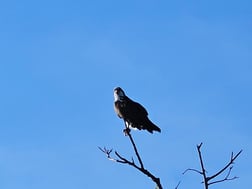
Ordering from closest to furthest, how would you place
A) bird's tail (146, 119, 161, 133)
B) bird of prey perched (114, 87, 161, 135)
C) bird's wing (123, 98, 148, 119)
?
bird's tail (146, 119, 161, 133) < bird of prey perched (114, 87, 161, 135) < bird's wing (123, 98, 148, 119)

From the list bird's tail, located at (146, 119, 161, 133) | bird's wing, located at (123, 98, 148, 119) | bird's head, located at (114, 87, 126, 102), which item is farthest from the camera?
bird's head, located at (114, 87, 126, 102)

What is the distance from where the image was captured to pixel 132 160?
6.44m

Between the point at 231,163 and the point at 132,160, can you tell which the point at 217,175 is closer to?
the point at 231,163

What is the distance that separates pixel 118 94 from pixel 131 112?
1003 millimetres

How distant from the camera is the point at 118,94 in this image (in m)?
13.3

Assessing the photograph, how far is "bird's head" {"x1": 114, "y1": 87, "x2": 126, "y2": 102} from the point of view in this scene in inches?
517

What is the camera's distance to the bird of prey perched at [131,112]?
11781mm

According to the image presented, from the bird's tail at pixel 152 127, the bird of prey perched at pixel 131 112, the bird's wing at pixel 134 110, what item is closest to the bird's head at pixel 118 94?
the bird of prey perched at pixel 131 112

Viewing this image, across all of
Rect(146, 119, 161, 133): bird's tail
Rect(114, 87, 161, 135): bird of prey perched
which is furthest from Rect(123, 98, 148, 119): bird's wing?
Rect(146, 119, 161, 133): bird's tail

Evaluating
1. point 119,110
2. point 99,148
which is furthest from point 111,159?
point 119,110

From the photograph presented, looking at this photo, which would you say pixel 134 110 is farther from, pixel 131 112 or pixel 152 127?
pixel 152 127

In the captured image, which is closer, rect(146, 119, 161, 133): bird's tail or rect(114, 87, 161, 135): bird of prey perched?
rect(146, 119, 161, 133): bird's tail

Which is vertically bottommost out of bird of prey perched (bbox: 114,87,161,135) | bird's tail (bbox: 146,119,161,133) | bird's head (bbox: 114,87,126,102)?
bird's tail (bbox: 146,119,161,133)

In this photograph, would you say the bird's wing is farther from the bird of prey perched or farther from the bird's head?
the bird's head
